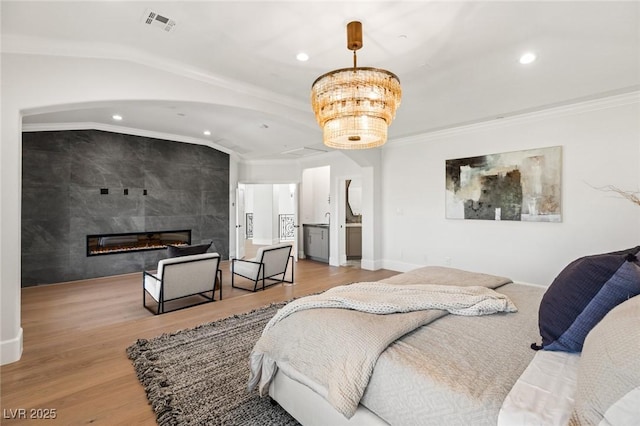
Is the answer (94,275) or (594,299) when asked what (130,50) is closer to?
(594,299)

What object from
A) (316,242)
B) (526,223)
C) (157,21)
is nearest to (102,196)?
(157,21)

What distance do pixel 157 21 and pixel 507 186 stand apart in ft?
16.3

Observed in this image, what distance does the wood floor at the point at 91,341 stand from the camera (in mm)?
2062

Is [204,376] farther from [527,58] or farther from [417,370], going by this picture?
[527,58]

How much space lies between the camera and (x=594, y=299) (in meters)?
1.34

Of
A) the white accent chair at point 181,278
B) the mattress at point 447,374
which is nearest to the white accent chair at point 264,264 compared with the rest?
the white accent chair at point 181,278

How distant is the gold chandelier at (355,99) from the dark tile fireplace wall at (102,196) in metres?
5.33

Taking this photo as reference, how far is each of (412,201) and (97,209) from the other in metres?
6.15

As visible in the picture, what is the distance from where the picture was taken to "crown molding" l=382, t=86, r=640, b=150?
147 inches

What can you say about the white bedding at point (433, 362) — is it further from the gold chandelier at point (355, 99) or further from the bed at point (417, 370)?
the gold chandelier at point (355, 99)

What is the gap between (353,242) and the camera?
7.62 meters

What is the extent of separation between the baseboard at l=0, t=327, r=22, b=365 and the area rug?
915 mm

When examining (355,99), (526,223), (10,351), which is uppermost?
(355,99)

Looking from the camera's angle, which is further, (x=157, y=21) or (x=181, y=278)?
(x=181, y=278)
